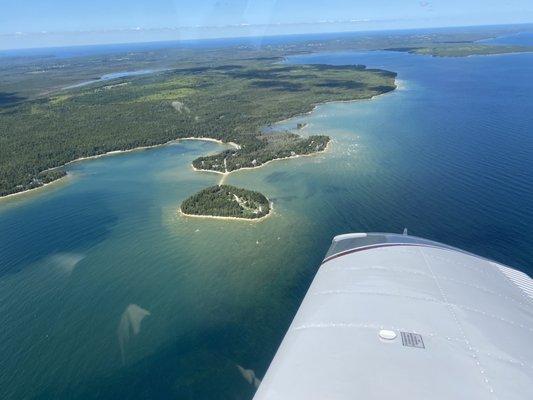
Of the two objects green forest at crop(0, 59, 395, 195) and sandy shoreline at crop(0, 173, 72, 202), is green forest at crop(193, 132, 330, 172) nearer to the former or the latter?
green forest at crop(0, 59, 395, 195)

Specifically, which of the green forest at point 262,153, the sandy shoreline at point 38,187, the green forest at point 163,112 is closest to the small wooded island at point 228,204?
the green forest at point 262,153

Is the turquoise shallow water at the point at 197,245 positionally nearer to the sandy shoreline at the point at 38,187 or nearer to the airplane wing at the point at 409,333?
the sandy shoreline at the point at 38,187

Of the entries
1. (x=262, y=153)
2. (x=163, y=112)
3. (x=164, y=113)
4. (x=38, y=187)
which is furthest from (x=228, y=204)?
(x=163, y=112)

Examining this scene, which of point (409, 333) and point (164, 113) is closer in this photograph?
point (409, 333)

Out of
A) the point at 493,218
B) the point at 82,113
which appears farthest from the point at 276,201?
the point at 82,113

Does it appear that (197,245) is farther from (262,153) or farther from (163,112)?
(163,112)

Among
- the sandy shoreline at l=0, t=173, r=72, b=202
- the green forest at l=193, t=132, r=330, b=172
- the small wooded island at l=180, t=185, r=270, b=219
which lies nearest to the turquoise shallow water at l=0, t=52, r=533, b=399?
the sandy shoreline at l=0, t=173, r=72, b=202

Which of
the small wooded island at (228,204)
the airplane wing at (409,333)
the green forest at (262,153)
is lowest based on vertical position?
the green forest at (262,153)
